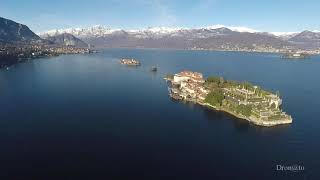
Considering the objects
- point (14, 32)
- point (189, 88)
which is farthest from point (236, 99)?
point (14, 32)

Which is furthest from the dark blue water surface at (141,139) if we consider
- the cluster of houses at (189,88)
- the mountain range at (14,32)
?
the mountain range at (14,32)

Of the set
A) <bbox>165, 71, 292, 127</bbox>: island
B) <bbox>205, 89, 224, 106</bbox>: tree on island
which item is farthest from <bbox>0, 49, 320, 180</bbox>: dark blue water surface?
<bbox>205, 89, 224, 106</bbox>: tree on island

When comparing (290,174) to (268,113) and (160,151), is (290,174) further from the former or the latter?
(268,113)

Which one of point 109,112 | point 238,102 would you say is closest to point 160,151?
point 109,112

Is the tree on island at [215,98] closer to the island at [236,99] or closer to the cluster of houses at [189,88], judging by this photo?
the island at [236,99]

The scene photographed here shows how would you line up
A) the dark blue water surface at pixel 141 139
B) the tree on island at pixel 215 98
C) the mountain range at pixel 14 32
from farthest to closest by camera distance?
the mountain range at pixel 14 32
the tree on island at pixel 215 98
the dark blue water surface at pixel 141 139

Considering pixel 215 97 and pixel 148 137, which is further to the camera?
pixel 215 97

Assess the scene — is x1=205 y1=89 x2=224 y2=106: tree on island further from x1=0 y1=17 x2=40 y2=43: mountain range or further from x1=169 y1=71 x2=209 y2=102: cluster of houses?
x1=0 y1=17 x2=40 y2=43: mountain range
